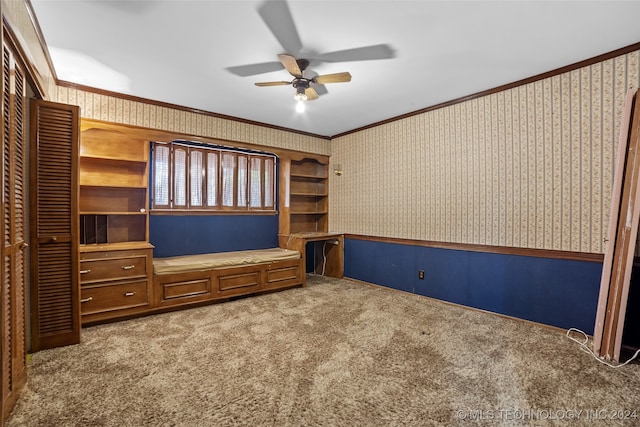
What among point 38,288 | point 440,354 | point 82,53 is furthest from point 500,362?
point 82,53

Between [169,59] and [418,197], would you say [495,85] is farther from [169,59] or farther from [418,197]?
[169,59]

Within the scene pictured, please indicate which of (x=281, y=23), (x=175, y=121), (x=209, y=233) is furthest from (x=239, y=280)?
(x=281, y=23)

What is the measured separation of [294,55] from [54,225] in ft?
7.97

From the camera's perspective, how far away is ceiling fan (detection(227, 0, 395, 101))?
2.11m

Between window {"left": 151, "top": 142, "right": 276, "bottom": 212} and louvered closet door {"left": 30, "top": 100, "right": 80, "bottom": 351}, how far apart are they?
142cm

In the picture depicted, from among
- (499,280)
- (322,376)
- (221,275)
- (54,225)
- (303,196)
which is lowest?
(322,376)

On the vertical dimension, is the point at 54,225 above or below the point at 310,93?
below

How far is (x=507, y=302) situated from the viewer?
324cm

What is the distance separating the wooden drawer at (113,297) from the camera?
2932 millimetres

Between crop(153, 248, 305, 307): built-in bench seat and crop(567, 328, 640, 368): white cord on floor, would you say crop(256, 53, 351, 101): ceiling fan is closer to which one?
crop(153, 248, 305, 307): built-in bench seat

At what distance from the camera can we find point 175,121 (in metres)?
3.94

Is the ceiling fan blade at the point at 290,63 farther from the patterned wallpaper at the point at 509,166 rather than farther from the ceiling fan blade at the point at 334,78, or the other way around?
the patterned wallpaper at the point at 509,166

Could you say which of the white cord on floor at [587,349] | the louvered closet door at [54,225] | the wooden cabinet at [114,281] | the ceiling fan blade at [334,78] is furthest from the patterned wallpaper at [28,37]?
the white cord on floor at [587,349]

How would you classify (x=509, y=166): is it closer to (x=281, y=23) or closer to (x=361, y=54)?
(x=361, y=54)
